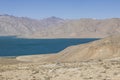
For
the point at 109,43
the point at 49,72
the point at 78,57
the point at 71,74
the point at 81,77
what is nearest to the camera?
the point at 81,77

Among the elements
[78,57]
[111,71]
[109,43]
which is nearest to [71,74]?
[111,71]

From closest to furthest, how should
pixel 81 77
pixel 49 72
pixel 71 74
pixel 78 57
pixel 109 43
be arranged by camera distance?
pixel 81 77, pixel 71 74, pixel 49 72, pixel 78 57, pixel 109 43

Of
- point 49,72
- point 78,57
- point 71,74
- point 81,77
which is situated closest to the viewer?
point 81,77

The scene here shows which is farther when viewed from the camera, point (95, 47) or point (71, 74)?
point (95, 47)

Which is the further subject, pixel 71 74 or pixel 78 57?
pixel 78 57

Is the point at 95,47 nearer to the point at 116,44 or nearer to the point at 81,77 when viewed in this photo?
the point at 116,44

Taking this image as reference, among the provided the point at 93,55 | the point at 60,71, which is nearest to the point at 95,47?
the point at 93,55

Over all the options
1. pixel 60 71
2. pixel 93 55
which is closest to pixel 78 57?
pixel 93 55

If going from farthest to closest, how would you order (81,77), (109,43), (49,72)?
(109,43)
(49,72)
(81,77)

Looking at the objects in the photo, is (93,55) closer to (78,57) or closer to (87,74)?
(78,57)
